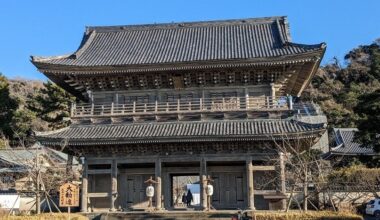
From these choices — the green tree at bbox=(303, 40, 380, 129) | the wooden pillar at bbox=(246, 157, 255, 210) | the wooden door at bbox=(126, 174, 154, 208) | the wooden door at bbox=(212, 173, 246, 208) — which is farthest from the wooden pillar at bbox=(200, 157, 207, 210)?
the green tree at bbox=(303, 40, 380, 129)

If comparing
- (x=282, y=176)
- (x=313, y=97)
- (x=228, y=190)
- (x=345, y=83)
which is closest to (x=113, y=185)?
(x=228, y=190)

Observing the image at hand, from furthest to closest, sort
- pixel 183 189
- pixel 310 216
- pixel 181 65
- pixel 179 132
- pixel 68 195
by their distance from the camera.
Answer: pixel 183 189 < pixel 181 65 < pixel 179 132 < pixel 68 195 < pixel 310 216

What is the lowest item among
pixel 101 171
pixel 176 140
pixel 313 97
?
pixel 101 171

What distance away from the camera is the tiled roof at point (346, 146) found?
149 ft

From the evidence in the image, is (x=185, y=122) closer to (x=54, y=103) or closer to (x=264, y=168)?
(x=264, y=168)

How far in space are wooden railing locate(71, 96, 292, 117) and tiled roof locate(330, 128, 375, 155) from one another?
24146 mm

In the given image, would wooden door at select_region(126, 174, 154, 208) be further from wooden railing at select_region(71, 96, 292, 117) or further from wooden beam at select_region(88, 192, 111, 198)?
wooden railing at select_region(71, 96, 292, 117)

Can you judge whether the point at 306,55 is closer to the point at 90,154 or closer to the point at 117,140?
the point at 117,140

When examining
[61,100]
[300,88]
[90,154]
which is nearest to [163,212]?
[90,154]

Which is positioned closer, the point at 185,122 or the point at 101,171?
the point at 101,171

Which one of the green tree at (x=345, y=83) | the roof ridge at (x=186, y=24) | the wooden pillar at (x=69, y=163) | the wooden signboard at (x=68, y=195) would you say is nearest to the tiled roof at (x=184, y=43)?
the roof ridge at (x=186, y=24)

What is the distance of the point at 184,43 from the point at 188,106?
6.12 meters

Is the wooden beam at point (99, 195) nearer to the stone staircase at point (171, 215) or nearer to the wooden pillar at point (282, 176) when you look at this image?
the stone staircase at point (171, 215)

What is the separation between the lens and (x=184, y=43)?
93.5 feet
